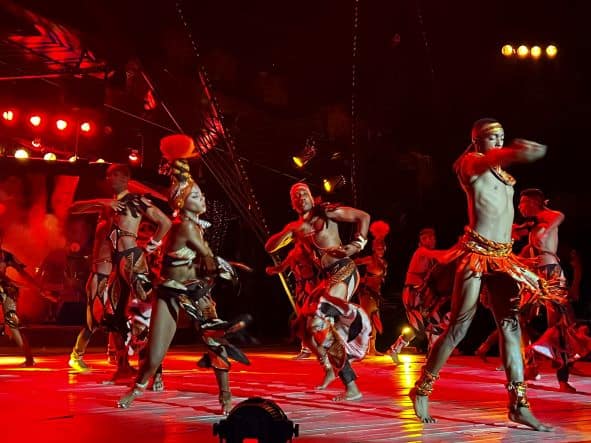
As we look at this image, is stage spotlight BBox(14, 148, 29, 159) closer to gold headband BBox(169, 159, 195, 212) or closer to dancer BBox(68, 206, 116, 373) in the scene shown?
dancer BBox(68, 206, 116, 373)

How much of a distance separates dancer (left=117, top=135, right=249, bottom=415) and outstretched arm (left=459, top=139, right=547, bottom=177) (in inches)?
75.3

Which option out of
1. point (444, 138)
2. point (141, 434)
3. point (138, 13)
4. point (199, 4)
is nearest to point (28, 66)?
point (138, 13)

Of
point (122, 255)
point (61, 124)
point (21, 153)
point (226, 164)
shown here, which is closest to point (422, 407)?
point (122, 255)

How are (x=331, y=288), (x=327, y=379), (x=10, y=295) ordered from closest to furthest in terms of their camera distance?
(x=331, y=288), (x=327, y=379), (x=10, y=295)

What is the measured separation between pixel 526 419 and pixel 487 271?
0.98 meters

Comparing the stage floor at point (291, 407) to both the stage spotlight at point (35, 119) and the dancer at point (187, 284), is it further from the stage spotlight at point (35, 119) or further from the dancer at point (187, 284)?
the stage spotlight at point (35, 119)

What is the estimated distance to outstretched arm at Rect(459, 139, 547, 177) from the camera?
648 centimetres

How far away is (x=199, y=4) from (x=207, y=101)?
1.77 m

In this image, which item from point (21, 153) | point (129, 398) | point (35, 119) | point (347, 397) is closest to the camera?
point (129, 398)

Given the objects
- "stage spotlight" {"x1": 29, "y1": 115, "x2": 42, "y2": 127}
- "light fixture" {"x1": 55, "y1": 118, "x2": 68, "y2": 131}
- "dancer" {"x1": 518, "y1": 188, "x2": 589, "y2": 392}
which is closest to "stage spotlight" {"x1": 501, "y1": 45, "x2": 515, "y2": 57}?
"light fixture" {"x1": 55, "y1": 118, "x2": 68, "y2": 131}

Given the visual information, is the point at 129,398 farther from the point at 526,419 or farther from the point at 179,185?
the point at 526,419

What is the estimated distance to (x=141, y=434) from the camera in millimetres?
6359

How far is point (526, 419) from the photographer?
6805 mm

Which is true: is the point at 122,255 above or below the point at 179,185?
below
